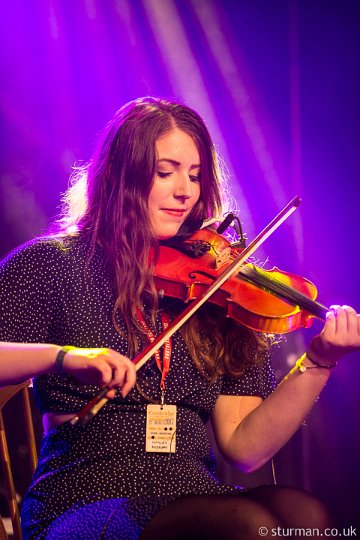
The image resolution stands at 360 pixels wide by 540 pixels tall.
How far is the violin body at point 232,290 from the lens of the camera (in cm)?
182

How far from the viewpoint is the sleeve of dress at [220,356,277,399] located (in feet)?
6.25

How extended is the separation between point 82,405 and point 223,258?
0.64m

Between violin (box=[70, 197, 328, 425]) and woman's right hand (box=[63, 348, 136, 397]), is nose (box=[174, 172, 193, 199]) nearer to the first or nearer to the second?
violin (box=[70, 197, 328, 425])

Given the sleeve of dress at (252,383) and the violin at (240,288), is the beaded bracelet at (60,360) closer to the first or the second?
the violin at (240,288)

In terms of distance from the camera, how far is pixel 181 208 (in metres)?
1.92

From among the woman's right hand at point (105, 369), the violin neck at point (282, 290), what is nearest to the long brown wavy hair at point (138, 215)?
the violin neck at point (282, 290)

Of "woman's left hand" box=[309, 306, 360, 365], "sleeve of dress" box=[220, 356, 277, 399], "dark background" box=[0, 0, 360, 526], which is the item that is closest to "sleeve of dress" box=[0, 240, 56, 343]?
"sleeve of dress" box=[220, 356, 277, 399]

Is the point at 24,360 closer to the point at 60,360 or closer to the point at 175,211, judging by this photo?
the point at 60,360

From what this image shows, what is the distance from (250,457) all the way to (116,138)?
999 millimetres

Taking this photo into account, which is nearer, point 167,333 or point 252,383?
point 167,333

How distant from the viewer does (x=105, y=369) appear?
1.24 metres

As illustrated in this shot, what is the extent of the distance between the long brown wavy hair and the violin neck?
0.46 ft

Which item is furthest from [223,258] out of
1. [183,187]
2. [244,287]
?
[183,187]

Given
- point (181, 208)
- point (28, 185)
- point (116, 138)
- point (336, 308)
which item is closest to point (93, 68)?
point (28, 185)
